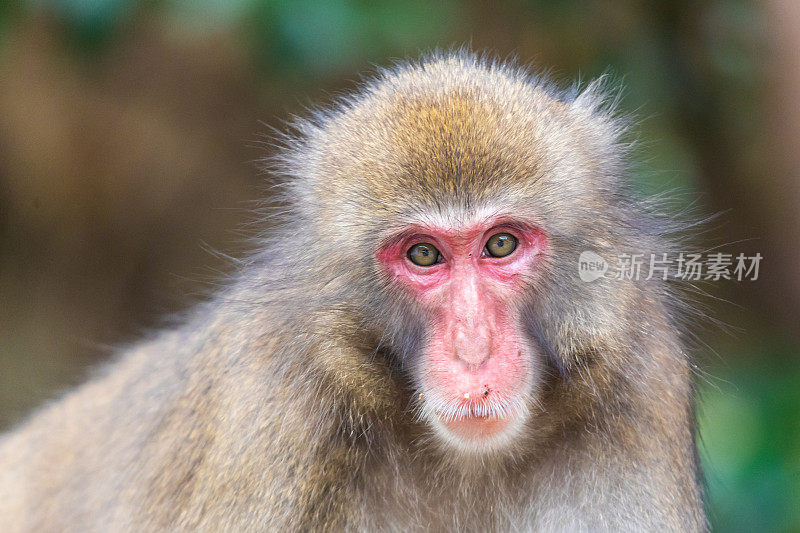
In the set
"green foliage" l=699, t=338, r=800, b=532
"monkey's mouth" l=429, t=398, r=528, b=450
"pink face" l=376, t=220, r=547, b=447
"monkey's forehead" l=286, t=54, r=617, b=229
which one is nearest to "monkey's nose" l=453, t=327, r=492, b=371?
"pink face" l=376, t=220, r=547, b=447

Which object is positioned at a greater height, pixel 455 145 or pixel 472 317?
pixel 455 145

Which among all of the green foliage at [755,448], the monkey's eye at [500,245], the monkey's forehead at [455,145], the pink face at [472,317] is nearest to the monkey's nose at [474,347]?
the pink face at [472,317]

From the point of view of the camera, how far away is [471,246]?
3.12m

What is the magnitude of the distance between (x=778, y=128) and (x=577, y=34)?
144cm

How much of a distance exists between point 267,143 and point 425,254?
1282 millimetres

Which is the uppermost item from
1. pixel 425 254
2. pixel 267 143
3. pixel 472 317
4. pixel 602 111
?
pixel 602 111

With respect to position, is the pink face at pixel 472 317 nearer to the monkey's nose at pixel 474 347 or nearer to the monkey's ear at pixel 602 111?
the monkey's nose at pixel 474 347

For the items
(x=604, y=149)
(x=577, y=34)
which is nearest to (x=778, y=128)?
(x=577, y=34)

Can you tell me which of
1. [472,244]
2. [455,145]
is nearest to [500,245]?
[472,244]

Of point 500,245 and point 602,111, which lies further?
point 602,111

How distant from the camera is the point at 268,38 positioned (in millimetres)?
4707

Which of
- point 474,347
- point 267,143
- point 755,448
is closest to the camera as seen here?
point 474,347

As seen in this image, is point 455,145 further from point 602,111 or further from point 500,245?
point 602,111

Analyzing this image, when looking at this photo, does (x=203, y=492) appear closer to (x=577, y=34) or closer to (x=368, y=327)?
(x=368, y=327)
